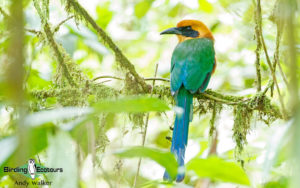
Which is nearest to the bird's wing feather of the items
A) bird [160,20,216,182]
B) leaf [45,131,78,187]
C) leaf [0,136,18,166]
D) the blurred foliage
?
bird [160,20,216,182]

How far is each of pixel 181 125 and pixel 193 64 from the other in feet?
2.86

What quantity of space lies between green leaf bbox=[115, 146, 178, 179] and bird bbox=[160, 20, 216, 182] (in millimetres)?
1587

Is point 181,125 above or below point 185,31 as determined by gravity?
below

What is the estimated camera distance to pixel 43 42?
296 centimetres

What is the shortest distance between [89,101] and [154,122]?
6.96 feet

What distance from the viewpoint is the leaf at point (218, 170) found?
1029 millimetres

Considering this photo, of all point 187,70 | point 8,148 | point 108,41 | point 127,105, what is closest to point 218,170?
point 127,105

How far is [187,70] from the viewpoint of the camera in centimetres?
353

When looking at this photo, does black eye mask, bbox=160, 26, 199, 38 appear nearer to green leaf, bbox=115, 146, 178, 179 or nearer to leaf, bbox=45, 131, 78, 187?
green leaf, bbox=115, 146, 178, 179

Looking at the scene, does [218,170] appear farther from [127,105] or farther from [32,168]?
[32,168]

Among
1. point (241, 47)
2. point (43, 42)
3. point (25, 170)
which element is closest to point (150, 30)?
point (241, 47)

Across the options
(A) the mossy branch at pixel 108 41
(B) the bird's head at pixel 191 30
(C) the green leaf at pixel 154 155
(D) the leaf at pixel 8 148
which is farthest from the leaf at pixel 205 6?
(D) the leaf at pixel 8 148

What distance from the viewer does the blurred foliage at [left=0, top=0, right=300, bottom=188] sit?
0.90 metres

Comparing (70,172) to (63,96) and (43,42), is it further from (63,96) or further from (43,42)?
(43,42)
